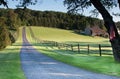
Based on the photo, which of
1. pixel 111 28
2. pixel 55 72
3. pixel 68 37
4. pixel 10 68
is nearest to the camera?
pixel 55 72

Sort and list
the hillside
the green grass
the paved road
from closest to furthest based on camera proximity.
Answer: the paved road → the green grass → the hillside

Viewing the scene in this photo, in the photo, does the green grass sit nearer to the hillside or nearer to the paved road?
the paved road

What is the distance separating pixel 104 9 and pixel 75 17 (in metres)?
4.42

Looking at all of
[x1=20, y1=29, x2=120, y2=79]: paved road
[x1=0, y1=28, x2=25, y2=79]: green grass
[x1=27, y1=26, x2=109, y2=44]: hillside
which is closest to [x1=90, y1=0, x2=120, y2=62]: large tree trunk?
[x1=20, y1=29, x2=120, y2=79]: paved road

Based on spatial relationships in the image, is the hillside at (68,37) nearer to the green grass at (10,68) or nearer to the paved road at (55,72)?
the green grass at (10,68)

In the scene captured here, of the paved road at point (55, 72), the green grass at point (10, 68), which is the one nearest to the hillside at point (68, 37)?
the green grass at point (10, 68)

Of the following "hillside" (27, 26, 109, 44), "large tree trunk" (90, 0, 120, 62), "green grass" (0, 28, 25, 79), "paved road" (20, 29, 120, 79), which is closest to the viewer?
"paved road" (20, 29, 120, 79)

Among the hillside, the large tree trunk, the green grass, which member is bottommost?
the hillside

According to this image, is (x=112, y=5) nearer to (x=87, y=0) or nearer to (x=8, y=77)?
(x=87, y=0)

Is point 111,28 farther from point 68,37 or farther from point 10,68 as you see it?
point 68,37

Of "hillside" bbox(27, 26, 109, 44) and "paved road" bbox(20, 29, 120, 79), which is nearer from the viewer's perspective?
"paved road" bbox(20, 29, 120, 79)

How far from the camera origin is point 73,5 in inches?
1174

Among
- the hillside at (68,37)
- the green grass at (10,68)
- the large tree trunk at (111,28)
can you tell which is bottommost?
the hillside at (68,37)

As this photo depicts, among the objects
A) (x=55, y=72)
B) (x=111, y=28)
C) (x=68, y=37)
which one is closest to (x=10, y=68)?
(x=55, y=72)
